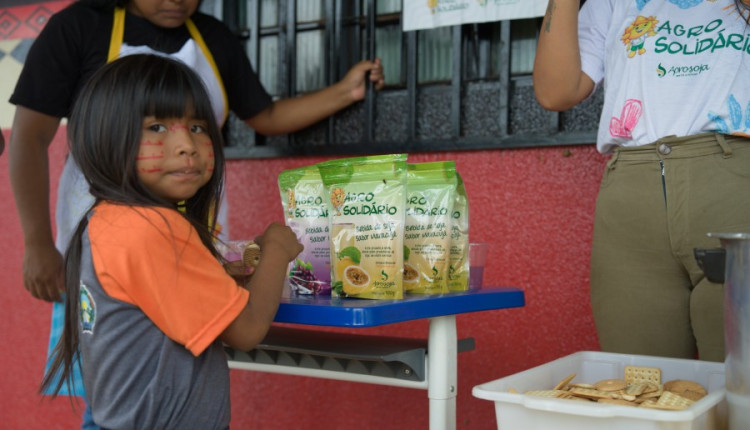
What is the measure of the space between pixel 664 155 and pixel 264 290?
0.90 metres

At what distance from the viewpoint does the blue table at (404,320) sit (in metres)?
1.55

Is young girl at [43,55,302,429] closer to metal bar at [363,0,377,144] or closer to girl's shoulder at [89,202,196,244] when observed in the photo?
girl's shoulder at [89,202,196,244]

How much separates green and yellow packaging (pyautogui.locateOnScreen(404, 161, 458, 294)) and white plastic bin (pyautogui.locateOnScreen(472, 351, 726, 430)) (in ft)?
0.96

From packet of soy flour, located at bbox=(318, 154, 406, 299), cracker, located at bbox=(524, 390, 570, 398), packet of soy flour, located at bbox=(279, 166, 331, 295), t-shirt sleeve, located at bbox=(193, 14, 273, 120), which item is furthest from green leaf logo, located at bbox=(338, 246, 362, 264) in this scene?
t-shirt sleeve, located at bbox=(193, 14, 273, 120)

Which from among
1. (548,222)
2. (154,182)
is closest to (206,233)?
(154,182)

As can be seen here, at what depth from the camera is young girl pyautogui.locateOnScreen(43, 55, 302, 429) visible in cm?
155

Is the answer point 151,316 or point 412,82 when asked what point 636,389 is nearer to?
point 151,316

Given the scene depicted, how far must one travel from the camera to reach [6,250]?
3.56m

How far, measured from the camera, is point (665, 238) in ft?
5.97

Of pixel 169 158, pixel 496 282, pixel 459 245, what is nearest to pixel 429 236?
pixel 459 245

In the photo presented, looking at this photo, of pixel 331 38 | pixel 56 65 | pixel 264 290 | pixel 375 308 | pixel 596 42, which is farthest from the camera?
pixel 331 38

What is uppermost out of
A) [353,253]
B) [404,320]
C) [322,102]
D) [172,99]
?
[322,102]

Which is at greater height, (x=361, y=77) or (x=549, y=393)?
(x=361, y=77)

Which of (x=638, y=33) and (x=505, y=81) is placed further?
(x=505, y=81)
